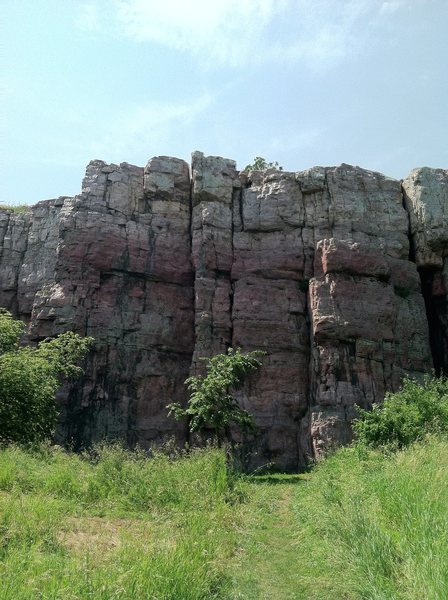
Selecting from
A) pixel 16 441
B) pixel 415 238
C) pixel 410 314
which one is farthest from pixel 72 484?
pixel 415 238

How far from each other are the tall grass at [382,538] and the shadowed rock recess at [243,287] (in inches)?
527

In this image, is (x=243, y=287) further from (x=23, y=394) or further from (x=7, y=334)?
(x=23, y=394)

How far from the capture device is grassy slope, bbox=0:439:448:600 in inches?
203

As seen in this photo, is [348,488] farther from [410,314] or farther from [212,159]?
[212,159]

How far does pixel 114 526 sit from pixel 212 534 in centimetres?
187

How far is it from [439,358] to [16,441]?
68.1ft

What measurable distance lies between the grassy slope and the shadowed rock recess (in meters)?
11.3

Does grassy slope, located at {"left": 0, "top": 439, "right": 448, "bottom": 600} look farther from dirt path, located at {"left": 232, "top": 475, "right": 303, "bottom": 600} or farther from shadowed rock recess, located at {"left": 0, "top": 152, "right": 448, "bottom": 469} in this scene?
shadowed rock recess, located at {"left": 0, "top": 152, "right": 448, "bottom": 469}

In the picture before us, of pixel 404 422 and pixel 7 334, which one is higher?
pixel 7 334

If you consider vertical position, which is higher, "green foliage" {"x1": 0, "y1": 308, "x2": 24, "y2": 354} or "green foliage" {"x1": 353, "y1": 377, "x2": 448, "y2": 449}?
"green foliage" {"x1": 0, "y1": 308, "x2": 24, "y2": 354}

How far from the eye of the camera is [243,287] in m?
25.5

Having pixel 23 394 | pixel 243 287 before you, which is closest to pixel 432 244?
pixel 243 287

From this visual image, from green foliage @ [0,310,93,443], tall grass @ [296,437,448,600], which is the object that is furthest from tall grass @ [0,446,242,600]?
green foliage @ [0,310,93,443]

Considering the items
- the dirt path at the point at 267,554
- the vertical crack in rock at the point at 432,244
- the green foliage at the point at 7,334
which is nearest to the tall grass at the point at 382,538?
the dirt path at the point at 267,554
